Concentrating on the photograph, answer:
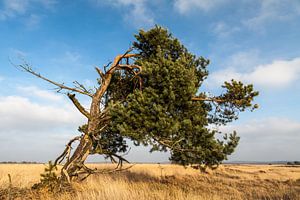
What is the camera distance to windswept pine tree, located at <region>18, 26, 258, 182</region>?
10906 mm

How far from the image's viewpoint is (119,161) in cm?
1348

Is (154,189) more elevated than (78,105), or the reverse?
(78,105)

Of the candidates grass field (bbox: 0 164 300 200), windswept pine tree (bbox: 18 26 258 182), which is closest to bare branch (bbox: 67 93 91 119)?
windswept pine tree (bbox: 18 26 258 182)

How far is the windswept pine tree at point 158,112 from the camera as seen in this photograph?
10.9m

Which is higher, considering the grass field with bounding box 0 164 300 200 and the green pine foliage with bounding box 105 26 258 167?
the green pine foliage with bounding box 105 26 258 167

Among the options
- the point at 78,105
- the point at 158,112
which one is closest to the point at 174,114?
the point at 158,112

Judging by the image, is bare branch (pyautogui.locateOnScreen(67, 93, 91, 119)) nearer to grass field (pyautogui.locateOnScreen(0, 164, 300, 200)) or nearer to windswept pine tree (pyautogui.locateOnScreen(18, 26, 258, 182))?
windswept pine tree (pyautogui.locateOnScreen(18, 26, 258, 182))

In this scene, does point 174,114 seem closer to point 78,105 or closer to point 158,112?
point 158,112

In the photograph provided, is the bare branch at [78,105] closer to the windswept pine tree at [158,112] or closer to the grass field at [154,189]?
the windswept pine tree at [158,112]

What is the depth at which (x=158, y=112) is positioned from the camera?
35.4 feet

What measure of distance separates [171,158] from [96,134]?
3.49 meters

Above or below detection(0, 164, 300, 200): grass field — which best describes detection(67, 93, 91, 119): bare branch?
above

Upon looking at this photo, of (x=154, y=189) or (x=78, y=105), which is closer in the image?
(x=154, y=189)

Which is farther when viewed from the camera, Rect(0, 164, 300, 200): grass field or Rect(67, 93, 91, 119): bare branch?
Rect(67, 93, 91, 119): bare branch
